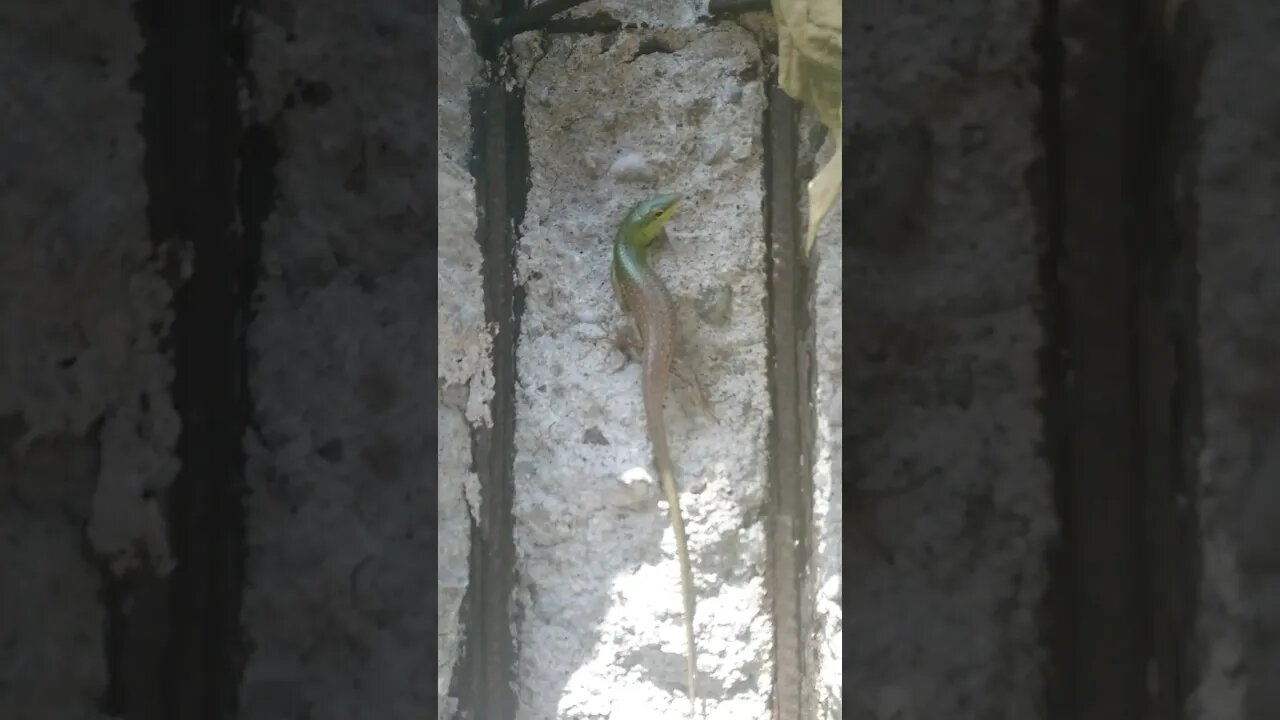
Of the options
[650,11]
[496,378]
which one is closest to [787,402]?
[496,378]

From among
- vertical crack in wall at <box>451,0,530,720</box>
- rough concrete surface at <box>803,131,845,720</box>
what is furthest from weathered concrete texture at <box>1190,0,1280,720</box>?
vertical crack in wall at <box>451,0,530,720</box>

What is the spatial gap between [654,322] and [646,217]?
0.39 ft

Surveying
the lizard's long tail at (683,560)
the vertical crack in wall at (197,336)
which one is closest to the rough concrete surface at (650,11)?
the lizard's long tail at (683,560)

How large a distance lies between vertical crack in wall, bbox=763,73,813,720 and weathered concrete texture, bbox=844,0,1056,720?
0.52 meters

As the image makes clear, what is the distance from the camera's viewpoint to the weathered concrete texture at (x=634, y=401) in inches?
31.4

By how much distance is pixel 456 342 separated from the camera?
750mm

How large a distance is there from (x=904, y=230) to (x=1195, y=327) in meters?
0.10

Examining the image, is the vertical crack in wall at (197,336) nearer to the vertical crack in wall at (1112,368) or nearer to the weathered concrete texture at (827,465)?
the vertical crack in wall at (1112,368)

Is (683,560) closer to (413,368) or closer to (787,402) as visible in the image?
(787,402)

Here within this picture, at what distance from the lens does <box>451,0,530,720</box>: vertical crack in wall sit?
0.77m

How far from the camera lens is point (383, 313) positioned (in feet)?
0.84

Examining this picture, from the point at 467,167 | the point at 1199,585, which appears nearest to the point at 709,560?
the point at 467,167

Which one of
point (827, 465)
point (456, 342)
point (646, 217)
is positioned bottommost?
point (827, 465)

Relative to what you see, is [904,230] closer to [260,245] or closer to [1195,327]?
[1195,327]
